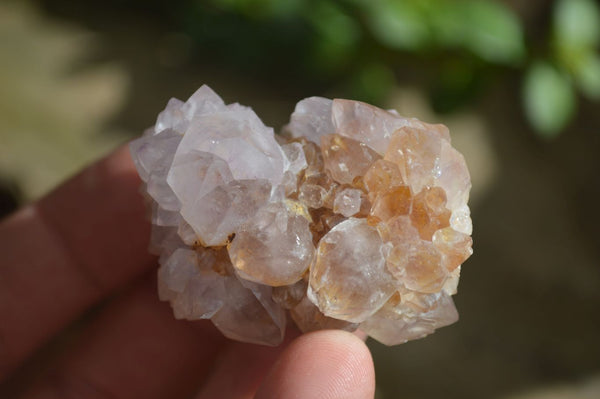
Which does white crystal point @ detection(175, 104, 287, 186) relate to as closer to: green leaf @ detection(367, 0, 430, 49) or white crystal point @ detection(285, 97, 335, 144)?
white crystal point @ detection(285, 97, 335, 144)

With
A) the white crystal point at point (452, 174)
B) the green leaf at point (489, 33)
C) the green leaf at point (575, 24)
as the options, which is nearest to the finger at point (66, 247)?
the white crystal point at point (452, 174)

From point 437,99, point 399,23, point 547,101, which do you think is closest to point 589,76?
point 547,101

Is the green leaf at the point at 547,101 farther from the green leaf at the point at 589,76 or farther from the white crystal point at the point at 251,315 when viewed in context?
the white crystal point at the point at 251,315

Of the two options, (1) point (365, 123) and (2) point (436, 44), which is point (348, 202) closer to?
(1) point (365, 123)

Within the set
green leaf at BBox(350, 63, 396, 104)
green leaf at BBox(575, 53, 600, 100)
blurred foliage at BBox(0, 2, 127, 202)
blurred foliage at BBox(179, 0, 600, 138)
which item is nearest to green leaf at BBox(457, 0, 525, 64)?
blurred foliage at BBox(179, 0, 600, 138)

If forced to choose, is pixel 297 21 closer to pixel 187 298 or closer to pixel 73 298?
pixel 73 298
